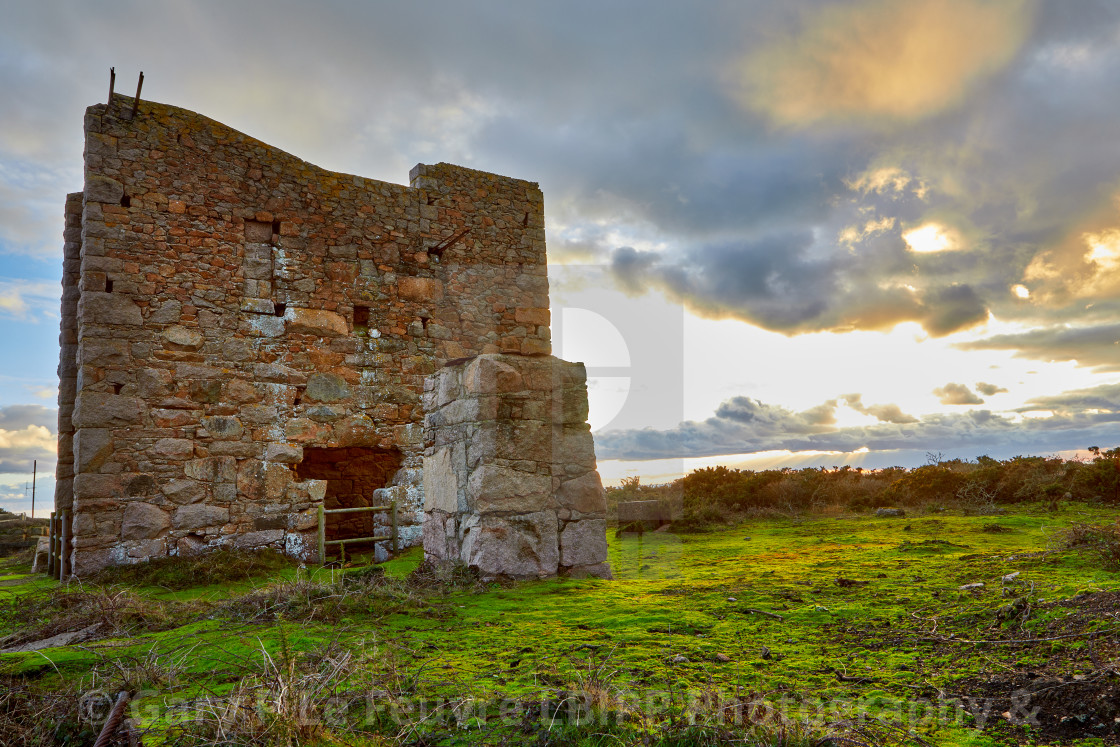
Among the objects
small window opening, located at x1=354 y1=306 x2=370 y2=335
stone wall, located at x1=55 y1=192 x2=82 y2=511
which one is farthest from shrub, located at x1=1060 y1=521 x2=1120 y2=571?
stone wall, located at x1=55 y1=192 x2=82 y2=511

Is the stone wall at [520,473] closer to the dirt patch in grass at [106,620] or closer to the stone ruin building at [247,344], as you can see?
the stone ruin building at [247,344]

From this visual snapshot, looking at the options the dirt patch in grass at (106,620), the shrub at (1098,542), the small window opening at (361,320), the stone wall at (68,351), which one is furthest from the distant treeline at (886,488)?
the stone wall at (68,351)

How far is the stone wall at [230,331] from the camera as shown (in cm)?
829

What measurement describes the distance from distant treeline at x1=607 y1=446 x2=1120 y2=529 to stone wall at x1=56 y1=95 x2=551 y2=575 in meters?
5.80

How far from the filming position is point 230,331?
9078 millimetres

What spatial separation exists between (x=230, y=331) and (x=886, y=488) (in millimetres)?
12644

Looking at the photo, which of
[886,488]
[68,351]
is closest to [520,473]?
[68,351]

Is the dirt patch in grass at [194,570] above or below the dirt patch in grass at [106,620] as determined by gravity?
below

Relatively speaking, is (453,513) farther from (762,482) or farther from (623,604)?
(762,482)

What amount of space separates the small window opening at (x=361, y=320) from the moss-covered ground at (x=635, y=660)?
5.10 meters

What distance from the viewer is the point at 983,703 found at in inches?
101

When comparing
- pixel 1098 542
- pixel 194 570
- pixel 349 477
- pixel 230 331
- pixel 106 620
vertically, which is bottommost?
pixel 194 570

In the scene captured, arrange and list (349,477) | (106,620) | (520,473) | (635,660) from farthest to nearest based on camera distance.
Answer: (349,477) → (520,473) → (106,620) → (635,660)

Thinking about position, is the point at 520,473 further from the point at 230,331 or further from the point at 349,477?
the point at 349,477
